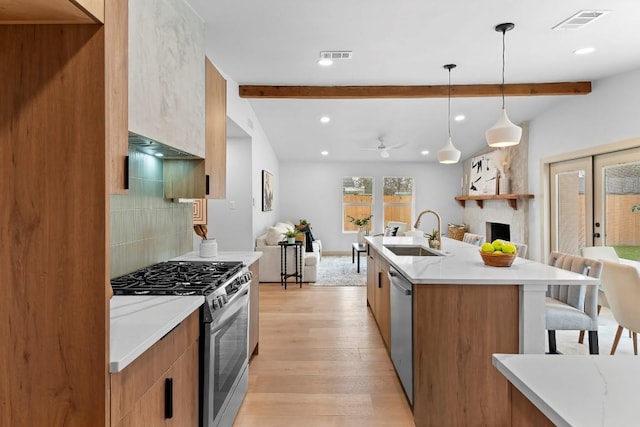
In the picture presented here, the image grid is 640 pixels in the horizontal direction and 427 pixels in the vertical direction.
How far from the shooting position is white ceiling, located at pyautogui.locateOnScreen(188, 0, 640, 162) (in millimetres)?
2807

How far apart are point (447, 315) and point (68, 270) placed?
1.80 meters

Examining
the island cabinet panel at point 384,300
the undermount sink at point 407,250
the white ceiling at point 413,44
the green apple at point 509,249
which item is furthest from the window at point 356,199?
the green apple at point 509,249

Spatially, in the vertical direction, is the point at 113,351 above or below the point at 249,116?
below

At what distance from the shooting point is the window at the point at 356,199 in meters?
9.45

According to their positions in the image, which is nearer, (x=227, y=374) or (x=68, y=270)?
(x=68, y=270)

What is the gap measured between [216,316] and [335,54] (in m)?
3.01

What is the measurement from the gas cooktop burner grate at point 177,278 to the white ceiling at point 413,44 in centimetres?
196

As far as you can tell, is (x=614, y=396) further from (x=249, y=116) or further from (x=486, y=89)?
(x=249, y=116)

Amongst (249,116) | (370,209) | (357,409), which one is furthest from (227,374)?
(370,209)

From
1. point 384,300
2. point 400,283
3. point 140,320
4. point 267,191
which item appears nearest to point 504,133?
point 400,283

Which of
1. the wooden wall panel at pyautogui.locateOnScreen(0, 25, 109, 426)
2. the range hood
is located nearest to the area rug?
the range hood

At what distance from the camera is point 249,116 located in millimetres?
5852

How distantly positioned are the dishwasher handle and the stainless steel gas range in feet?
3.26

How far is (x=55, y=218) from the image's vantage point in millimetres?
972
